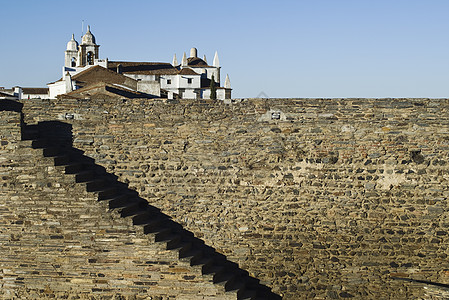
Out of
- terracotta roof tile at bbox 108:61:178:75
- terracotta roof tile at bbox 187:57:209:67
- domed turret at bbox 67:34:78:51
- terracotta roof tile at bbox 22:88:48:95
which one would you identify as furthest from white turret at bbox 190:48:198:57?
terracotta roof tile at bbox 22:88:48:95

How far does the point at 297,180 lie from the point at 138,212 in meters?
2.75

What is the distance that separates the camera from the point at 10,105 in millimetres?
9797

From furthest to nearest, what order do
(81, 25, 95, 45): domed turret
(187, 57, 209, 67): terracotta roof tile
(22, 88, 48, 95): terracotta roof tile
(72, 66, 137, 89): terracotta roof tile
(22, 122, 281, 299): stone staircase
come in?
(187, 57, 209, 67): terracotta roof tile, (81, 25, 95, 45): domed turret, (22, 88, 48, 95): terracotta roof tile, (72, 66, 137, 89): terracotta roof tile, (22, 122, 281, 299): stone staircase

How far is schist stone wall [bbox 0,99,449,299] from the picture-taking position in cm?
922

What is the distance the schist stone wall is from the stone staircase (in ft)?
0.50

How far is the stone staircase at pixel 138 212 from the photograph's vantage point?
8.95 meters

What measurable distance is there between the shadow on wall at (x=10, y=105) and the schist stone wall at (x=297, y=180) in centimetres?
99

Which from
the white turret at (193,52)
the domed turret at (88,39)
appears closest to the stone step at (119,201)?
the domed turret at (88,39)

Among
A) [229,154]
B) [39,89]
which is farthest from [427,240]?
[39,89]

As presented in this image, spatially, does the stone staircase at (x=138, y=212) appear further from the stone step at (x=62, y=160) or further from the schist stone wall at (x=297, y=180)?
the schist stone wall at (x=297, y=180)

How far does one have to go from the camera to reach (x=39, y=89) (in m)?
52.6

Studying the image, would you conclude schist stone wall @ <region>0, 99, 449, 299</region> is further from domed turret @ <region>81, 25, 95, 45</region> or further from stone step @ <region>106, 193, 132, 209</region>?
domed turret @ <region>81, 25, 95, 45</region>

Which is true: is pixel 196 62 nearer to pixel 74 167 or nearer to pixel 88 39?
pixel 88 39

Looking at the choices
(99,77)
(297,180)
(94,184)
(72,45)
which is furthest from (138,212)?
(72,45)
